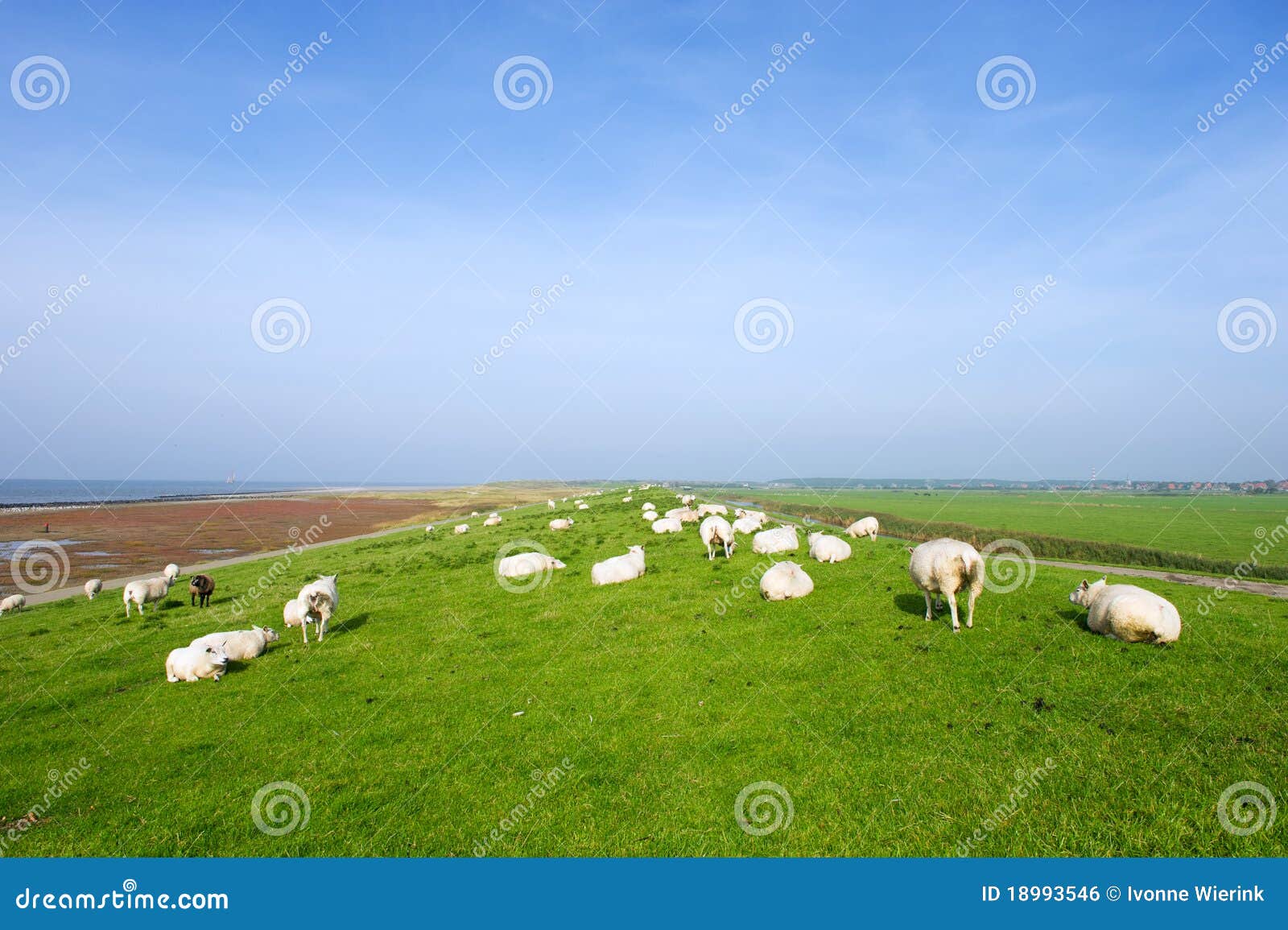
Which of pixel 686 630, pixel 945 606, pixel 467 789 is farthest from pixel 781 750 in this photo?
pixel 945 606

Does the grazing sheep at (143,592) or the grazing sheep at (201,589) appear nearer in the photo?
the grazing sheep at (143,592)

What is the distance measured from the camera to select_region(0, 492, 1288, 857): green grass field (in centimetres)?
638

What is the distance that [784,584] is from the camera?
50.5ft

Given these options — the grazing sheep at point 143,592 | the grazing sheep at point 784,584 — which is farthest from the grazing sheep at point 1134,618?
the grazing sheep at point 143,592

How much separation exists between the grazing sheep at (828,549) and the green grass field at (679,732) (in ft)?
12.0

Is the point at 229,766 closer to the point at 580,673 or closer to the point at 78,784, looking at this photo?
the point at 78,784

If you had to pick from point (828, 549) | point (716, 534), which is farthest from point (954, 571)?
point (716, 534)

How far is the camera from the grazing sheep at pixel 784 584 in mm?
15359

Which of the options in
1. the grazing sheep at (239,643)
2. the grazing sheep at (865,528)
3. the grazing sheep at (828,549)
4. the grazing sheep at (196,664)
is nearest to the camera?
the grazing sheep at (196,664)

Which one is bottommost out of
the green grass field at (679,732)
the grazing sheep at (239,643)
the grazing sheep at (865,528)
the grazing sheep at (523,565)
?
the green grass field at (679,732)

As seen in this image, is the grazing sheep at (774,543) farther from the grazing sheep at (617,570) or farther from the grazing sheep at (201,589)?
the grazing sheep at (201,589)

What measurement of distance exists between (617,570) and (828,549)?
776 cm

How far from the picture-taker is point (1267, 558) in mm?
31094

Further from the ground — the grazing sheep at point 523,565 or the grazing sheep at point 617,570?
the grazing sheep at point 523,565
